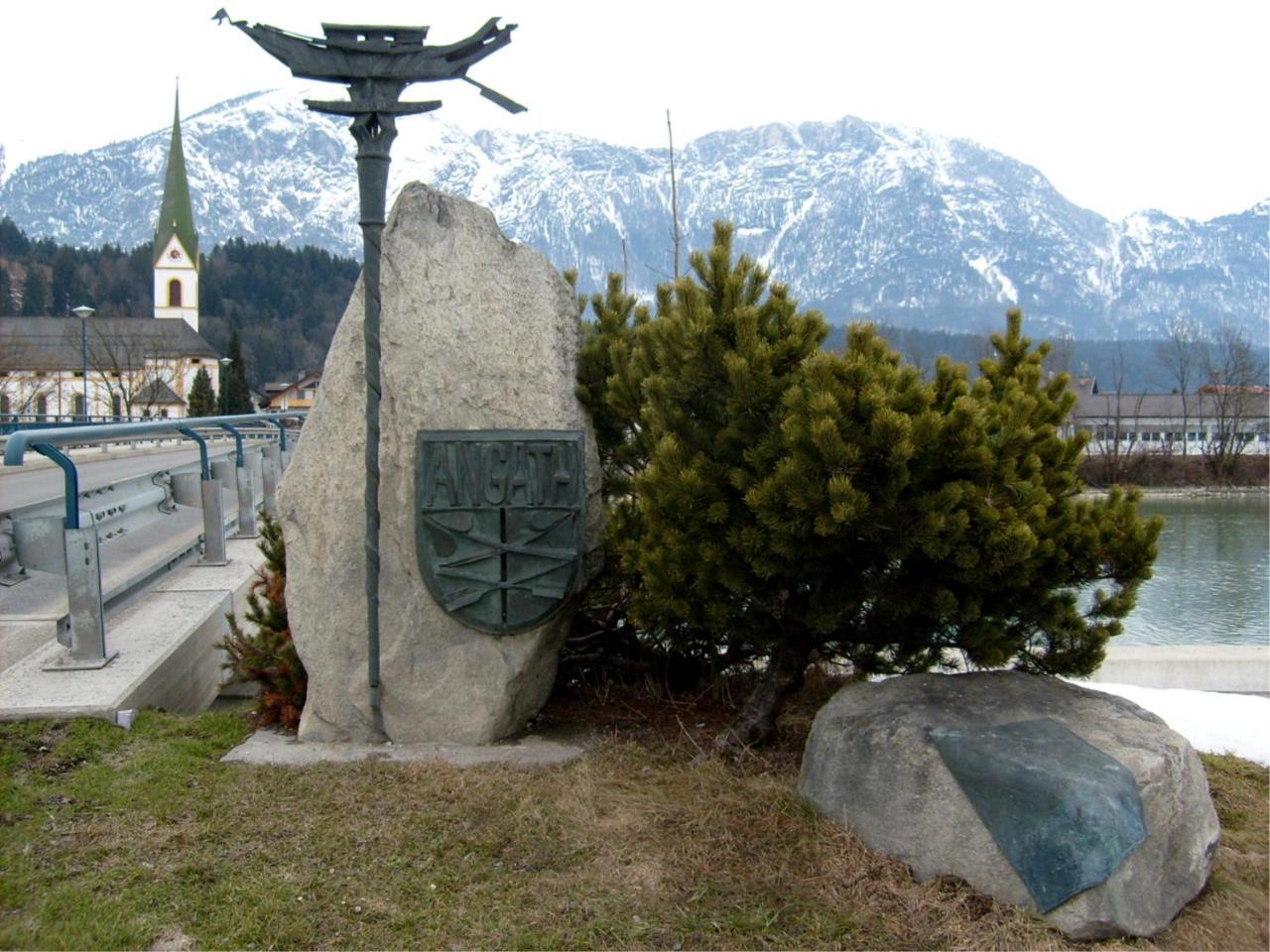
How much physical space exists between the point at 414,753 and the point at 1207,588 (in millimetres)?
14681

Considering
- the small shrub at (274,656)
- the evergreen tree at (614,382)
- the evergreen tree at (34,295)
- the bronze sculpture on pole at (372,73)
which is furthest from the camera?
the evergreen tree at (34,295)

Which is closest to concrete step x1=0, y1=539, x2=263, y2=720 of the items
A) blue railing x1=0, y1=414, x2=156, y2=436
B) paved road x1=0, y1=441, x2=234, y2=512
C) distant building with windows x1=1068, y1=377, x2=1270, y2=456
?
paved road x1=0, y1=441, x2=234, y2=512

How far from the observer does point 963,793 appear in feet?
12.0

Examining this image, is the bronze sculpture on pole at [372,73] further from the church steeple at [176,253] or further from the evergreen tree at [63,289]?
the evergreen tree at [63,289]

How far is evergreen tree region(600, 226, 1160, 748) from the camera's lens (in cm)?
404

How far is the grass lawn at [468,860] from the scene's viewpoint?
3.38 m

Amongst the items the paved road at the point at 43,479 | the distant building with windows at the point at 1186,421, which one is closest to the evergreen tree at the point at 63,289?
the distant building with windows at the point at 1186,421

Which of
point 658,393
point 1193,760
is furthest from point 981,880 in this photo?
point 658,393

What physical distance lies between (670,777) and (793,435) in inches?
63.2

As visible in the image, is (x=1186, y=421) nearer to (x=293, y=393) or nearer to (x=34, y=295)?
(x=293, y=393)

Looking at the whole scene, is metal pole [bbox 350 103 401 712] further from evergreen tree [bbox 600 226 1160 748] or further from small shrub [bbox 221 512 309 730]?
evergreen tree [bbox 600 226 1160 748]

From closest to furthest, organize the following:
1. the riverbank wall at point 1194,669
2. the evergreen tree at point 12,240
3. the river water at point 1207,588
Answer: the riverbank wall at point 1194,669
the river water at point 1207,588
the evergreen tree at point 12,240

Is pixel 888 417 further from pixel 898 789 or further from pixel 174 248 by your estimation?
pixel 174 248

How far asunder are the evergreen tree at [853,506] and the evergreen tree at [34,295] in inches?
4939
